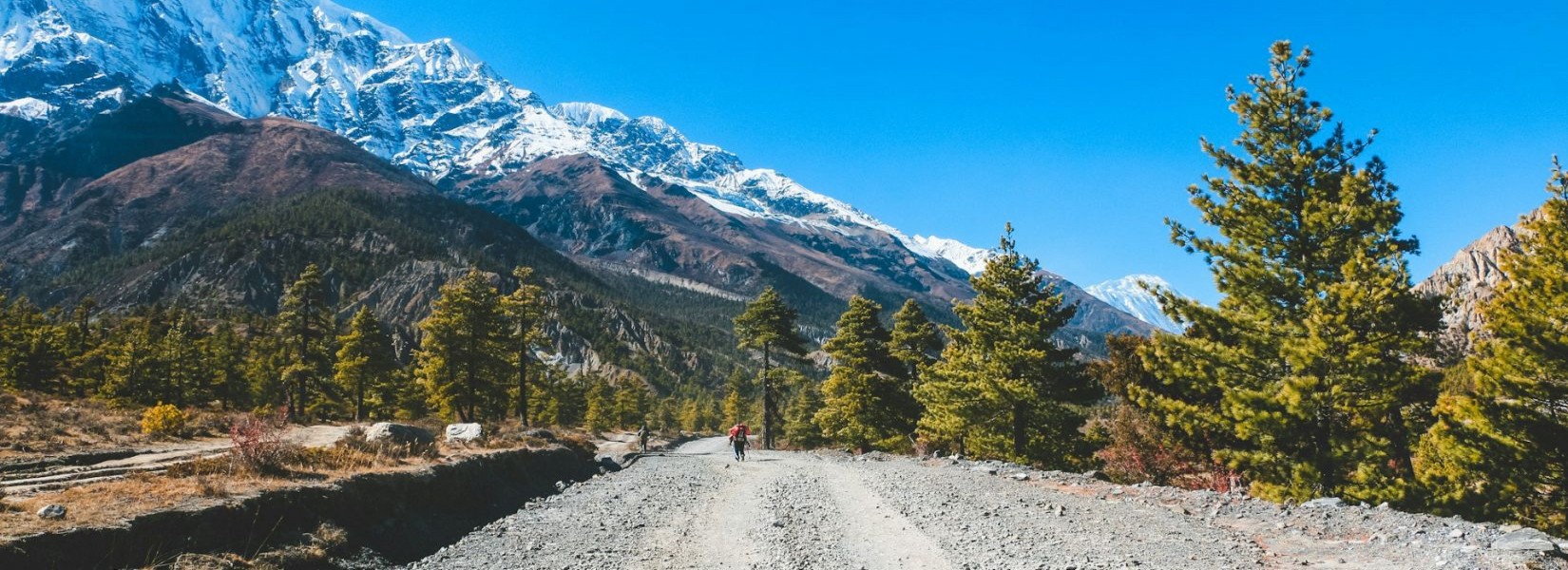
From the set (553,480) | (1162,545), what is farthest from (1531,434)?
(553,480)

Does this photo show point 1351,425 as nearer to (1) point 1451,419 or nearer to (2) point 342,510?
(1) point 1451,419

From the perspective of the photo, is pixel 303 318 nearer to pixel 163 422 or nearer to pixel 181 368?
pixel 181 368

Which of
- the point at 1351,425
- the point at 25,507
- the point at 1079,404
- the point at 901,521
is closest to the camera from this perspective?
the point at 25,507

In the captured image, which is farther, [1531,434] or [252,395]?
[252,395]

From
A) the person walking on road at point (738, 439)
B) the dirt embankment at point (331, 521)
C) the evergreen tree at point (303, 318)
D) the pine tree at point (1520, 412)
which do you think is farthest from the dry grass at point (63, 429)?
the pine tree at point (1520, 412)

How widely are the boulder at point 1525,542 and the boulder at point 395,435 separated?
2049 centimetres

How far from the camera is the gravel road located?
9.37 meters

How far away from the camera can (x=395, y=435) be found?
60.6 feet

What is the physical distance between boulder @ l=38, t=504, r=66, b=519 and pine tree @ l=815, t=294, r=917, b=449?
102 feet

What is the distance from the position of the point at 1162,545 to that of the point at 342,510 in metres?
12.9

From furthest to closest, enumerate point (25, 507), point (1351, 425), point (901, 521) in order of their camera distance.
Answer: point (1351, 425) → point (901, 521) → point (25, 507)

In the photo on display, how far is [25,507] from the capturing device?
8219mm

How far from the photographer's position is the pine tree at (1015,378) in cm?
2653

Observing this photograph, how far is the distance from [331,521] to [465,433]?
15440 millimetres
